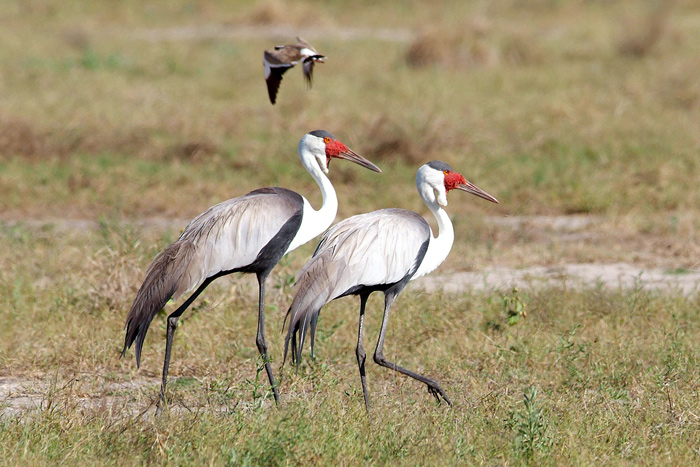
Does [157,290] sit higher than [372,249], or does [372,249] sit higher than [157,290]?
[372,249]

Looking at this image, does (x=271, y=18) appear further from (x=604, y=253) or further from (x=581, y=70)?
(x=604, y=253)

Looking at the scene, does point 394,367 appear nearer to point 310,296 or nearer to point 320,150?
point 310,296

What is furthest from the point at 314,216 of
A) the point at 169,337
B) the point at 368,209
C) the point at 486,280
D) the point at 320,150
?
the point at 368,209

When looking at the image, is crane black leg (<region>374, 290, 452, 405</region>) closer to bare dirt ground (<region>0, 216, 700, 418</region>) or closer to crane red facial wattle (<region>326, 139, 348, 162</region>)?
crane red facial wattle (<region>326, 139, 348, 162</region>)

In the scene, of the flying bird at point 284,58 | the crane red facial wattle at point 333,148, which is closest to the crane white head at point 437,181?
the crane red facial wattle at point 333,148

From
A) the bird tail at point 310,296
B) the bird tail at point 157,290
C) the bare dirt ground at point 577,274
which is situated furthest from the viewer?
the bare dirt ground at point 577,274

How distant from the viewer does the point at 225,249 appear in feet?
15.1

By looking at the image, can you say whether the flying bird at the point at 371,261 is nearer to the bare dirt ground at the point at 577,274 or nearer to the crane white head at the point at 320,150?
the crane white head at the point at 320,150

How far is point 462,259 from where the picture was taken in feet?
23.7

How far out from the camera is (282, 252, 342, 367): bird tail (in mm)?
4422

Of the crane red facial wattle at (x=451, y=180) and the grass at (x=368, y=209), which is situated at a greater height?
the crane red facial wattle at (x=451, y=180)

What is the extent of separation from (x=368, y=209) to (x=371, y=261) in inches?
154

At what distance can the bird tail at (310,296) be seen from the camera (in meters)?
4.42

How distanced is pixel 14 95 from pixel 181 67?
9.82ft
